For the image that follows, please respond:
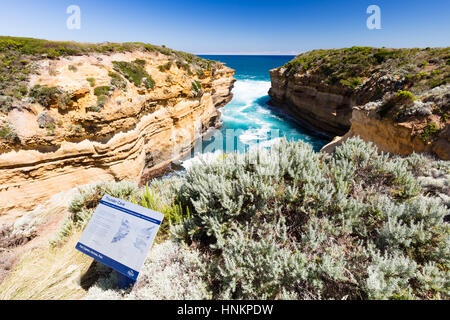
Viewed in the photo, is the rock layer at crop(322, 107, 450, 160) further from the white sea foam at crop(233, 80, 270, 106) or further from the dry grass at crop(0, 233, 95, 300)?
the white sea foam at crop(233, 80, 270, 106)

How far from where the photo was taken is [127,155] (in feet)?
36.1

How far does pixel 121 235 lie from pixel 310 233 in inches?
97.9

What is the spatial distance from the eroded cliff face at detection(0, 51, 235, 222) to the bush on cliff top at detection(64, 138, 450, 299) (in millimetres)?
8416

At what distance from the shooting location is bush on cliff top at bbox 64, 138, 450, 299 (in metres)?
2.17

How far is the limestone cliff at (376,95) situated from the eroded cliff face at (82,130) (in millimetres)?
12736

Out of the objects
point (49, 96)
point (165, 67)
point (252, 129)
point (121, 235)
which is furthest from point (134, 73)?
point (252, 129)

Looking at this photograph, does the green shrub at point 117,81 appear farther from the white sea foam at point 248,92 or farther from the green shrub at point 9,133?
the white sea foam at point 248,92

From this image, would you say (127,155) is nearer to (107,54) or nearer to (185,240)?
(107,54)

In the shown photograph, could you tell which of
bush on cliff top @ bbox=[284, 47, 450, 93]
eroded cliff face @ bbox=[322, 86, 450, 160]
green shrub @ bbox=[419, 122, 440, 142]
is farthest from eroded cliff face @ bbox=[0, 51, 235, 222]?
bush on cliff top @ bbox=[284, 47, 450, 93]

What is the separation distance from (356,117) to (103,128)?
1463 cm

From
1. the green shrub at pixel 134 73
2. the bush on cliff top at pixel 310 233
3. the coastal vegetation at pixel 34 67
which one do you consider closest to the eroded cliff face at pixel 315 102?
the coastal vegetation at pixel 34 67

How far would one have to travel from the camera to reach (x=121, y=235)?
257cm
